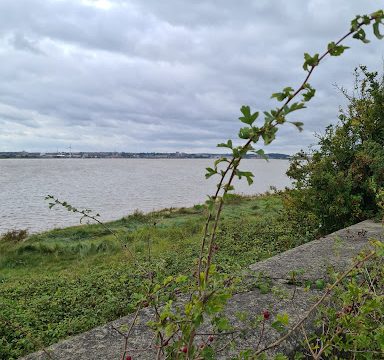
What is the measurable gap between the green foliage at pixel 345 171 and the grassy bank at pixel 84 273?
87 centimetres

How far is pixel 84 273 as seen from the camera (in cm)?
784

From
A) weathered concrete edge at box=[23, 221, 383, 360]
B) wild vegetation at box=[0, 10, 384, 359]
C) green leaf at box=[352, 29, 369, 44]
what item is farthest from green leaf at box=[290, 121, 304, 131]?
weathered concrete edge at box=[23, 221, 383, 360]

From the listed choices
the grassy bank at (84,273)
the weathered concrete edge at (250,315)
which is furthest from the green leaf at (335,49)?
the weathered concrete edge at (250,315)

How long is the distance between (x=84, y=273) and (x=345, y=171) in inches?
241

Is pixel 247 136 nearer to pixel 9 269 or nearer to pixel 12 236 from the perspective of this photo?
pixel 9 269

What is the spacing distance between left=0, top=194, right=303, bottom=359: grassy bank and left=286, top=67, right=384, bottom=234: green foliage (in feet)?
2.84

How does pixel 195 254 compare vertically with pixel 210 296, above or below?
below

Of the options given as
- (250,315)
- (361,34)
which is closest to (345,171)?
(250,315)

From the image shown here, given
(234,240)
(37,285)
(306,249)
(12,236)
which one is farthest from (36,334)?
(12,236)

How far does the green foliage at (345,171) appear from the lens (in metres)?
7.18

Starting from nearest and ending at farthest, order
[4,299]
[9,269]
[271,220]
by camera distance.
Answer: [4,299] < [9,269] < [271,220]

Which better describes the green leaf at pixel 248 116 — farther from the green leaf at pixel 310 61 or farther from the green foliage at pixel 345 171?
the green foliage at pixel 345 171

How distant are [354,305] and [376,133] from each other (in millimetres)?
6906

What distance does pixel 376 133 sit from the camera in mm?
8094
